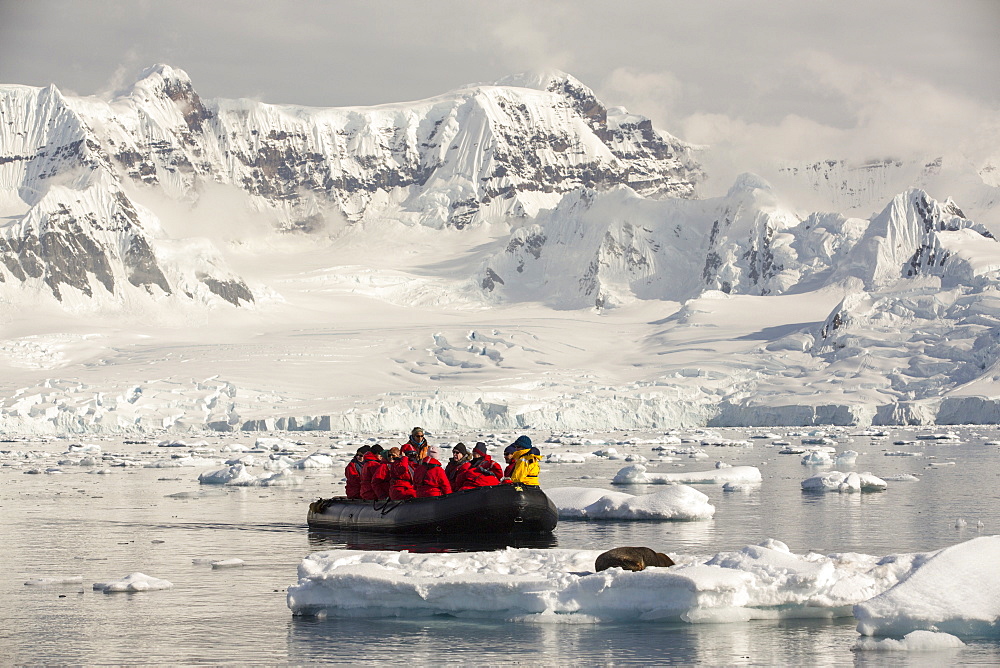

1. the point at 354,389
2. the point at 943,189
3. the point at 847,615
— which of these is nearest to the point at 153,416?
the point at 354,389

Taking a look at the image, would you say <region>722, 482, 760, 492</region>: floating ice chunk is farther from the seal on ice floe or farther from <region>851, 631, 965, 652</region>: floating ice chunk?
<region>851, 631, 965, 652</region>: floating ice chunk

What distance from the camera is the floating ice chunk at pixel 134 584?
1784cm

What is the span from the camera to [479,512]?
22516 mm

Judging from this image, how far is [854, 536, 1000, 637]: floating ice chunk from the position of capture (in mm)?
13180

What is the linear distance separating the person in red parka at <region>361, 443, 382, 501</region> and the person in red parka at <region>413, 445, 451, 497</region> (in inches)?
40.4

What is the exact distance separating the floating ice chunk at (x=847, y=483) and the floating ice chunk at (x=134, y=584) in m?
20.4

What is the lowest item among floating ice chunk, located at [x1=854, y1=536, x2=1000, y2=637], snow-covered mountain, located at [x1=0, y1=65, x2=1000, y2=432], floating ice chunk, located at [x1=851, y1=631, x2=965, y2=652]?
floating ice chunk, located at [x1=851, y1=631, x2=965, y2=652]

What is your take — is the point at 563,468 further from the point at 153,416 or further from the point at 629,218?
the point at 629,218

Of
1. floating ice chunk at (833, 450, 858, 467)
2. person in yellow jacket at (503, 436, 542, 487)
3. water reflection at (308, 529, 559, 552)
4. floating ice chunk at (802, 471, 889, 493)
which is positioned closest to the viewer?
water reflection at (308, 529, 559, 552)

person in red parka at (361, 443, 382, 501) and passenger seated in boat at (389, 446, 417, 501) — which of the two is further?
person in red parka at (361, 443, 382, 501)

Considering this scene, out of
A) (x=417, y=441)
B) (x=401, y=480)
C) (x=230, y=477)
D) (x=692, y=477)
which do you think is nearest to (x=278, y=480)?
(x=230, y=477)

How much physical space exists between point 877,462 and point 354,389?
201 feet

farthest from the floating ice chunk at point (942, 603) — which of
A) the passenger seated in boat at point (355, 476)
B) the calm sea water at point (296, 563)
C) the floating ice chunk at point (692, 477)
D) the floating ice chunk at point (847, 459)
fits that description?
the floating ice chunk at point (847, 459)

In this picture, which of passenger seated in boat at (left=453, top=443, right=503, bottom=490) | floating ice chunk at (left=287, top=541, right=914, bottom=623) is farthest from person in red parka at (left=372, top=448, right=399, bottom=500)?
floating ice chunk at (left=287, top=541, right=914, bottom=623)
